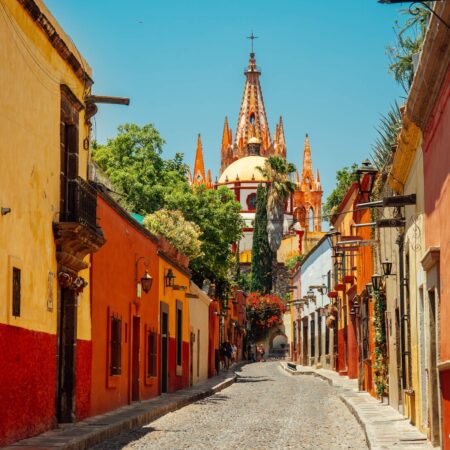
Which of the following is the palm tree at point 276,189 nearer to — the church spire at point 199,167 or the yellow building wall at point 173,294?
the church spire at point 199,167

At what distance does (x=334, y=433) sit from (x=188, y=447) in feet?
10.8

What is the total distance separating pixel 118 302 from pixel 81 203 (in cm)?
482

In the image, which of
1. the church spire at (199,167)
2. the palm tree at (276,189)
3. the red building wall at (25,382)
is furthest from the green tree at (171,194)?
the church spire at (199,167)

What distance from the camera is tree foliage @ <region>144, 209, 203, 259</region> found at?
119 feet

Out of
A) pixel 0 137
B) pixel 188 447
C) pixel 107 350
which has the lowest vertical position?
pixel 188 447

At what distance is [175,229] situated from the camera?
36781 mm

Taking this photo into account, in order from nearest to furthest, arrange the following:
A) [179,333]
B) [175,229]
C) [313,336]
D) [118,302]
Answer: [118,302] < [179,333] < [175,229] < [313,336]

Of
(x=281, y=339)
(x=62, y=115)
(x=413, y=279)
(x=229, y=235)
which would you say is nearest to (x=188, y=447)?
(x=413, y=279)

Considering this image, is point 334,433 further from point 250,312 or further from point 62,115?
point 250,312

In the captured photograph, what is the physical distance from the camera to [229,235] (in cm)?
4666

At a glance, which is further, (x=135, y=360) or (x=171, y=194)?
(x=171, y=194)

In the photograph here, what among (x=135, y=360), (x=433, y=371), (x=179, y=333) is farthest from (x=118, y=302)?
(x=179, y=333)

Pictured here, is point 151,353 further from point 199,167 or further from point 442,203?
point 199,167

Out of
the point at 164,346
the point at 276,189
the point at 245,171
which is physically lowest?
the point at 164,346
